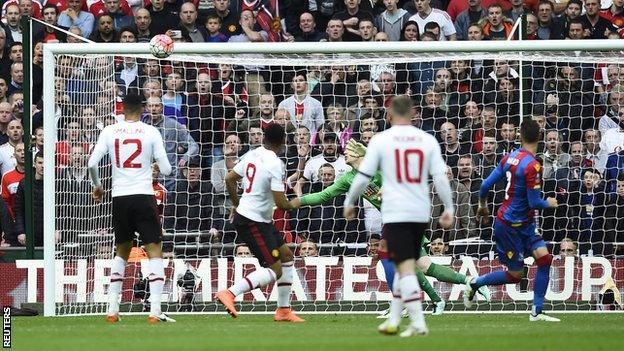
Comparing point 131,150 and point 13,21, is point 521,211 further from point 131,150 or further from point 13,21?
point 13,21

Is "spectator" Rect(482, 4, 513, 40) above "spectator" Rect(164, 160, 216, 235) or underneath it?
above

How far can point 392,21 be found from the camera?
74.1 feet

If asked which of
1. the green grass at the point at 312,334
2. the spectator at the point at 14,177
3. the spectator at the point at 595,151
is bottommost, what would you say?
the green grass at the point at 312,334

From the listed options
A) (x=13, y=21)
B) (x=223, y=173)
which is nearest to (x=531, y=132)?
(x=223, y=173)

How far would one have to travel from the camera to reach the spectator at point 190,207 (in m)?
19.4

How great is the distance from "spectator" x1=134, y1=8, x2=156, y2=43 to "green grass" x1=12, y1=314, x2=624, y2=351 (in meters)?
6.90

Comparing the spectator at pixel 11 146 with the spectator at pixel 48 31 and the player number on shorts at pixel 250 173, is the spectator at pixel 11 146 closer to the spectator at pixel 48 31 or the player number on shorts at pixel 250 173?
the spectator at pixel 48 31

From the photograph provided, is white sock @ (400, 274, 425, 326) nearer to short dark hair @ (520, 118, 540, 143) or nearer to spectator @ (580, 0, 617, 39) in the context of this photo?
short dark hair @ (520, 118, 540, 143)

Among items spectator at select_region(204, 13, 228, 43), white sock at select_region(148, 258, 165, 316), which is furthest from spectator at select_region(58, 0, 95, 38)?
white sock at select_region(148, 258, 165, 316)

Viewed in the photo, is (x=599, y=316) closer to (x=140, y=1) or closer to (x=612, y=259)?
(x=612, y=259)

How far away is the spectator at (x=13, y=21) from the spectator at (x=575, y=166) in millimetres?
9651

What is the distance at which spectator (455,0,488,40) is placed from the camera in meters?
22.6

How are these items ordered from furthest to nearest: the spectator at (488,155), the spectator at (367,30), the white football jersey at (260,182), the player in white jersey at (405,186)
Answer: the spectator at (367,30)
the spectator at (488,155)
the white football jersey at (260,182)
the player in white jersey at (405,186)

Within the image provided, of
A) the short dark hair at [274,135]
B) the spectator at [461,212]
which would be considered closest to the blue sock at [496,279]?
the spectator at [461,212]
